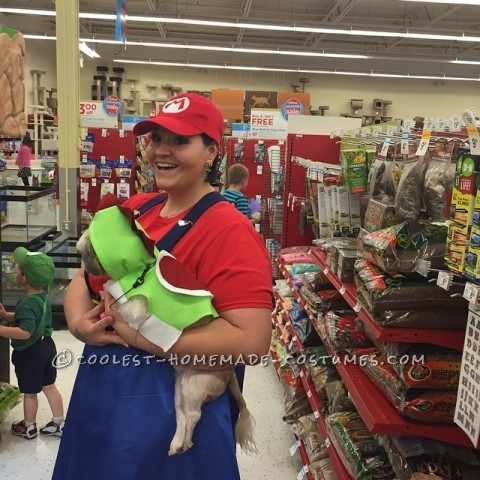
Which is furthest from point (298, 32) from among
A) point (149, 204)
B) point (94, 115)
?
point (149, 204)

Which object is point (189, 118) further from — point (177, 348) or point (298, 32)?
point (298, 32)

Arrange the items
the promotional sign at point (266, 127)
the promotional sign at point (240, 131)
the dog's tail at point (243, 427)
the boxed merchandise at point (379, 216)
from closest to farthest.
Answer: the dog's tail at point (243, 427)
the boxed merchandise at point (379, 216)
the promotional sign at point (266, 127)
the promotional sign at point (240, 131)

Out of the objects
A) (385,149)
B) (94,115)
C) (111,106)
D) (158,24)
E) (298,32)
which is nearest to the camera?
(385,149)

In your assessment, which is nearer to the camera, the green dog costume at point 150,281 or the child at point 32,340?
the green dog costume at point 150,281

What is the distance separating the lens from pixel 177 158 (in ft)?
4.25

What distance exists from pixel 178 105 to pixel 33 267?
1.97m

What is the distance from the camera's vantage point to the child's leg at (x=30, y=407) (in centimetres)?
305

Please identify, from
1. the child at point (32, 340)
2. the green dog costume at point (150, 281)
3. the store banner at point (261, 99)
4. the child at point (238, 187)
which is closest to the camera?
the green dog costume at point (150, 281)

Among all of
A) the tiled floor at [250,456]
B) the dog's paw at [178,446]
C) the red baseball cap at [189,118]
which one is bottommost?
the tiled floor at [250,456]

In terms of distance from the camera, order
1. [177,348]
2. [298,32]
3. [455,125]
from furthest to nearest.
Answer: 1. [298,32]
2. [455,125]
3. [177,348]

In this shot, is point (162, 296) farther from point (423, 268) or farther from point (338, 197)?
point (338, 197)

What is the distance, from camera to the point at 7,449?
2.98m

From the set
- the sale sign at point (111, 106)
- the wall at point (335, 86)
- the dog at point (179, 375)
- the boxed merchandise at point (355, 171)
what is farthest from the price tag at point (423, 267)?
the wall at point (335, 86)

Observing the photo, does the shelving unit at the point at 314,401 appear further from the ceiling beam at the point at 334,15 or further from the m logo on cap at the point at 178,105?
the ceiling beam at the point at 334,15
